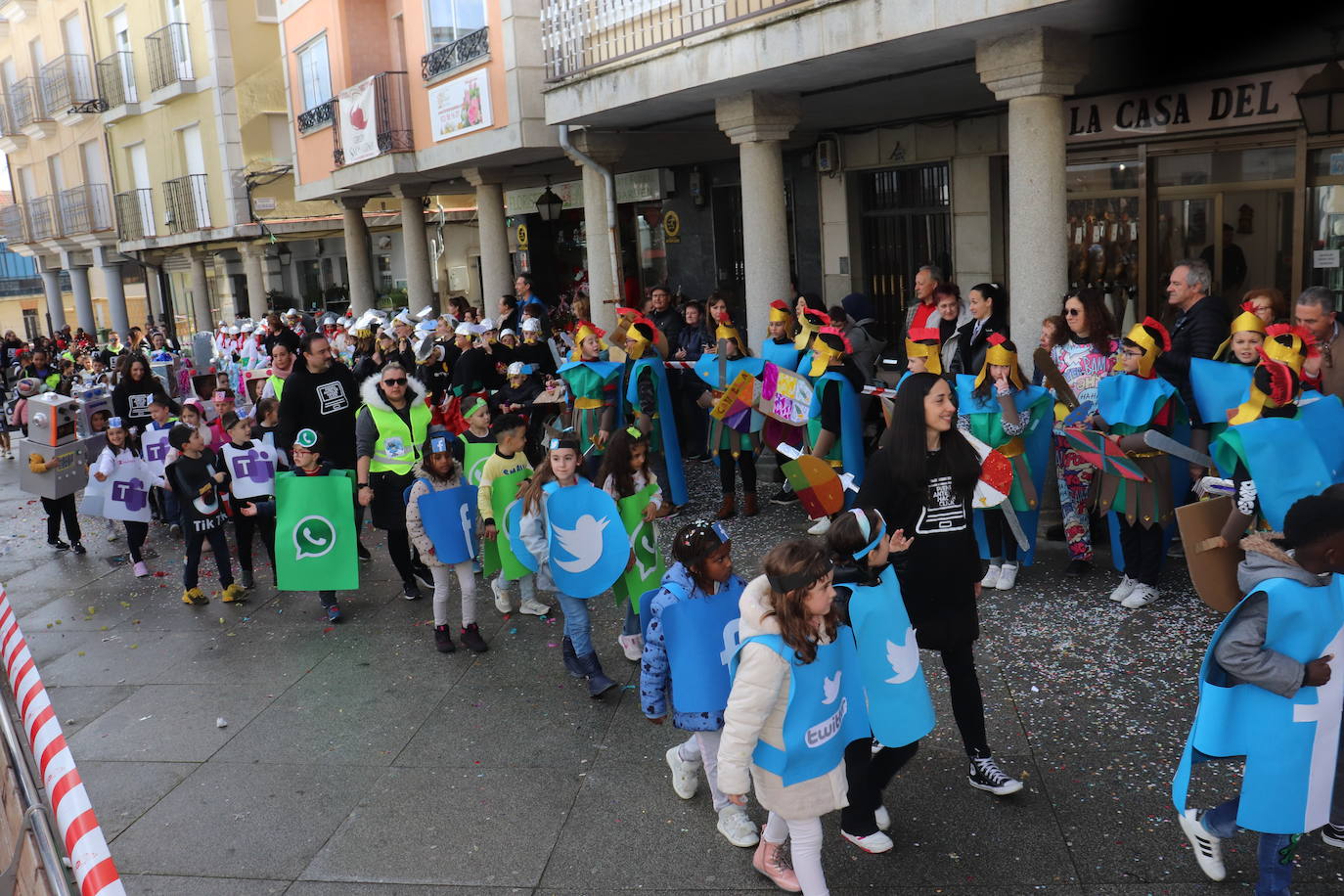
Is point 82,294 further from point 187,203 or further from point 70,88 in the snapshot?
point 187,203

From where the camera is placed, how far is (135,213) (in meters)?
30.9

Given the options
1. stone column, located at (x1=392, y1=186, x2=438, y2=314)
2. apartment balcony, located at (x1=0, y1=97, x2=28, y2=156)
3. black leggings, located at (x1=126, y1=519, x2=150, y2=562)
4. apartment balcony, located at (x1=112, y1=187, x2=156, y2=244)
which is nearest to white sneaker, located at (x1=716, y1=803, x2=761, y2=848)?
black leggings, located at (x1=126, y1=519, x2=150, y2=562)

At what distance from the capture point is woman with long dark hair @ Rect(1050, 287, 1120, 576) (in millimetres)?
7086

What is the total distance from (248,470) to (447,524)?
237 cm

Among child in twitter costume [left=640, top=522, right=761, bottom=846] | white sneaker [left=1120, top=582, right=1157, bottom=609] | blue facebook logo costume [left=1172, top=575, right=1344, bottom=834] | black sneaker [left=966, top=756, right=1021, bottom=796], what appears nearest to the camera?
blue facebook logo costume [left=1172, top=575, right=1344, bottom=834]

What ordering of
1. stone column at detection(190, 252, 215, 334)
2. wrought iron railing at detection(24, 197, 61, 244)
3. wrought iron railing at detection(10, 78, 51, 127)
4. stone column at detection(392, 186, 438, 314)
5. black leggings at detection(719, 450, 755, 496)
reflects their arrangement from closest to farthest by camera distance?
black leggings at detection(719, 450, 755, 496) < stone column at detection(392, 186, 438, 314) < stone column at detection(190, 252, 215, 334) < wrought iron railing at detection(10, 78, 51, 127) < wrought iron railing at detection(24, 197, 61, 244)

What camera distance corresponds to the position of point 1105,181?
39.3 ft

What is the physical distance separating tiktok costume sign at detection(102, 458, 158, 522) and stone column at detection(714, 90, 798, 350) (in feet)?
19.3

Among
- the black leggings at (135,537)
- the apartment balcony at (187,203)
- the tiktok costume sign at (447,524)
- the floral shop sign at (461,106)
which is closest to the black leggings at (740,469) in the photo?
the tiktok costume sign at (447,524)

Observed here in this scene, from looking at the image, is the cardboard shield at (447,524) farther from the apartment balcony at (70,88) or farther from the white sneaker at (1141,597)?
the apartment balcony at (70,88)

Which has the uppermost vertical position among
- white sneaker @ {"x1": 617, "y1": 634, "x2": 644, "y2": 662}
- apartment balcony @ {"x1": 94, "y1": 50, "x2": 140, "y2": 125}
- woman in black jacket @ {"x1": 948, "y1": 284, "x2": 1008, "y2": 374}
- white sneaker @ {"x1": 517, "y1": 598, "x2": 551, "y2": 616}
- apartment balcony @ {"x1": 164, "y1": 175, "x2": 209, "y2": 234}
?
apartment balcony @ {"x1": 94, "y1": 50, "x2": 140, "y2": 125}

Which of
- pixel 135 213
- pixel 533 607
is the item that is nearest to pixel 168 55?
pixel 135 213

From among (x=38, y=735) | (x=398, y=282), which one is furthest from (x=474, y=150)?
(x=398, y=282)

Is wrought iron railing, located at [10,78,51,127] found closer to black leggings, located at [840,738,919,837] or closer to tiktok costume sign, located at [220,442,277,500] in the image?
tiktok costume sign, located at [220,442,277,500]
